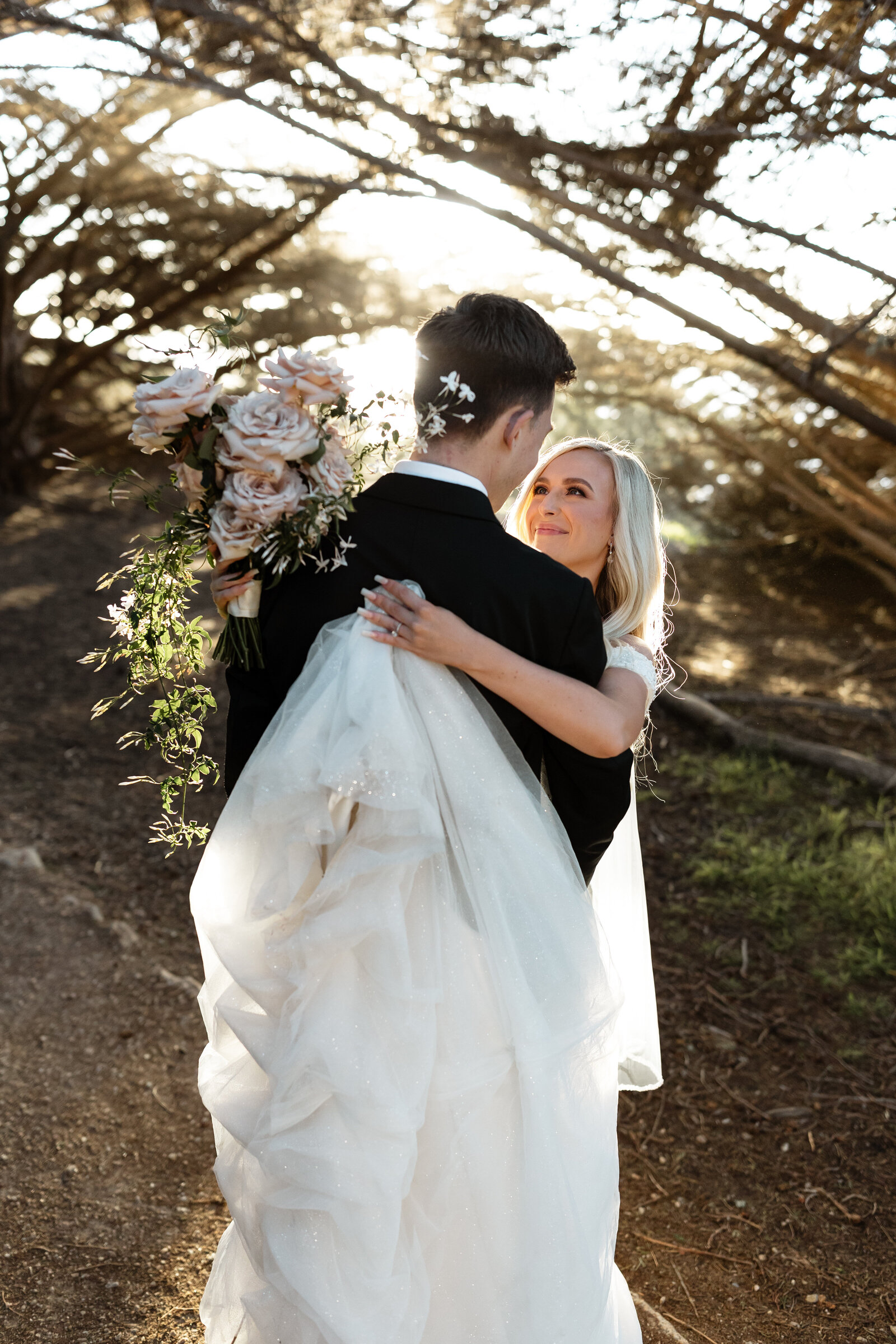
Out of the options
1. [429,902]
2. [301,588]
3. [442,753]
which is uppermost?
[301,588]

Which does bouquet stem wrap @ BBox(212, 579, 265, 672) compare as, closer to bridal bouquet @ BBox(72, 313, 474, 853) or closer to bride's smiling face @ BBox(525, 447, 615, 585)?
bridal bouquet @ BBox(72, 313, 474, 853)

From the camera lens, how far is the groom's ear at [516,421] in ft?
5.51

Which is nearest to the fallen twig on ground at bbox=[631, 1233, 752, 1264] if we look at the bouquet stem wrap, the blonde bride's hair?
the blonde bride's hair

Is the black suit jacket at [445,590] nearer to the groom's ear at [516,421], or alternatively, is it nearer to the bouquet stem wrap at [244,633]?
the bouquet stem wrap at [244,633]

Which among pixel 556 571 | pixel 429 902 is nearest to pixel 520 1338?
pixel 429 902

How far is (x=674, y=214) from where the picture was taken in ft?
14.1

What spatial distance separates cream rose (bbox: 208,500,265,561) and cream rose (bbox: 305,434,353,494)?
0.36 feet

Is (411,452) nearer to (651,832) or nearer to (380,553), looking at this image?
(380,553)

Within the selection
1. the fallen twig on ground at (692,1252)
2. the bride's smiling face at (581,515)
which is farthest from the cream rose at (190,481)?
the fallen twig on ground at (692,1252)

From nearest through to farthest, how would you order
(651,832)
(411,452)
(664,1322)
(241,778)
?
(241,778)
(411,452)
(664,1322)
(651,832)

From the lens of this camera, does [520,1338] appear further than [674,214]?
No

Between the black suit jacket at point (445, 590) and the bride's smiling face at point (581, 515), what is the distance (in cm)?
74

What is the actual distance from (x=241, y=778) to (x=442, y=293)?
5.92m

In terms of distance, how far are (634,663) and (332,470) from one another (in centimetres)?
76
